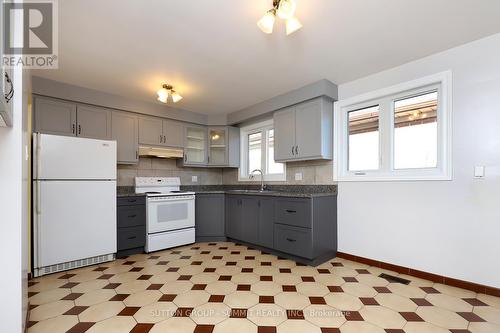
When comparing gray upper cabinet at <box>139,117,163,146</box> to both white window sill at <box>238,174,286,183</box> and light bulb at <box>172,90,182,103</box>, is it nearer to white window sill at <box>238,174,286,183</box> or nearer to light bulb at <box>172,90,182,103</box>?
light bulb at <box>172,90,182,103</box>

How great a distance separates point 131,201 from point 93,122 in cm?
126

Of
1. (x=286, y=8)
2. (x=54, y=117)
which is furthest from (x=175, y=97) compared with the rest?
(x=286, y=8)

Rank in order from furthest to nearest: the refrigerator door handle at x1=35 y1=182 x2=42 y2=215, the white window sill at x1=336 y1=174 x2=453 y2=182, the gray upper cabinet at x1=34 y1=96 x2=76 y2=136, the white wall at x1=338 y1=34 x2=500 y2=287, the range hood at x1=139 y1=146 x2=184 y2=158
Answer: the range hood at x1=139 y1=146 x2=184 y2=158 < the gray upper cabinet at x1=34 y1=96 x2=76 y2=136 < the refrigerator door handle at x1=35 y1=182 x2=42 y2=215 < the white window sill at x1=336 y1=174 x2=453 y2=182 < the white wall at x1=338 y1=34 x2=500 y2=287

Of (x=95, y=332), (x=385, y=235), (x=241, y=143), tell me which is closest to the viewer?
(x=95, y=332)

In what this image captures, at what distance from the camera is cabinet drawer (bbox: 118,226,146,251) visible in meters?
3.26

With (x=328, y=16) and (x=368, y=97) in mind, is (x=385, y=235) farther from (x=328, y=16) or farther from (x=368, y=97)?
(x=328, y=16)

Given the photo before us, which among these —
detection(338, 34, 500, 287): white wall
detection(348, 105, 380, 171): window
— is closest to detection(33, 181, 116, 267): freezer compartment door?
detection(348, 105, 380, 171): window

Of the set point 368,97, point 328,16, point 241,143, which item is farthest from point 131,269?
point 368,97

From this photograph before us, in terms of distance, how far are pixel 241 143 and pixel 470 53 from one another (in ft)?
11.5

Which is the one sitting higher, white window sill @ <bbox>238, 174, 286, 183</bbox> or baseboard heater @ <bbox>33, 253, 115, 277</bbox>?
white window sill @ <bbox>238, 174, 286, 183</bbox>

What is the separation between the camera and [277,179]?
4160 millimetres

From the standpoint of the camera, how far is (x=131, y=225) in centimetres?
336

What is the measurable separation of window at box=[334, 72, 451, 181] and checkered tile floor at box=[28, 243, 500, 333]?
120cm

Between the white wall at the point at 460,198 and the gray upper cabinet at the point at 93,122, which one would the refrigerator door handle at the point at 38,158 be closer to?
the gray upper cabinet at the point at 93,122
